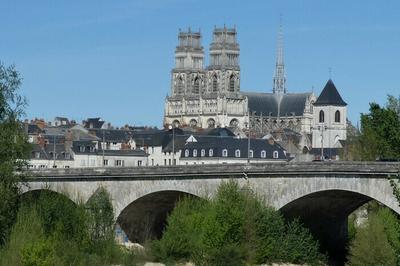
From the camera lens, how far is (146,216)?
72250 mm

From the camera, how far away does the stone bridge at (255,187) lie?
5903 centimetres

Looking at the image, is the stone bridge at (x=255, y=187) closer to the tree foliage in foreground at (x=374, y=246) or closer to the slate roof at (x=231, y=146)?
the tree foliage in foreground at (x=374, y=246)

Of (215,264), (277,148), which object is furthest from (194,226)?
(277,148)

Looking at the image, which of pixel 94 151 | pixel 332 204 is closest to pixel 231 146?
pixel 94 151

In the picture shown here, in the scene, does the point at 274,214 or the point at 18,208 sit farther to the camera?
the point at 274,214

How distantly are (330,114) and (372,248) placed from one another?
117m

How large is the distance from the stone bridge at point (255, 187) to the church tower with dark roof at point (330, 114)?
338ft

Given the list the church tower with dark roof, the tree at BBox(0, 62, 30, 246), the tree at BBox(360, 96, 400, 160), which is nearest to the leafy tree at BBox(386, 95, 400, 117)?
the tree at BBox(360, 96, 400, 160)

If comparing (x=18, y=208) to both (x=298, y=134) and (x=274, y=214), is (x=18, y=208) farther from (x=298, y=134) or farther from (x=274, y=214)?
(x=298, y=134)

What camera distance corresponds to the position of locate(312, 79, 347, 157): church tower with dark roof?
582ft

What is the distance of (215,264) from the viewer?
6009 cm

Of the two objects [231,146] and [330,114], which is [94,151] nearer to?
[231,146]

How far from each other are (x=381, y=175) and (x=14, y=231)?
45.5 ft

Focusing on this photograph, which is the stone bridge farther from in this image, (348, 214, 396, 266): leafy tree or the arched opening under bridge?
(348, 214, 396, 266): leafy tree
